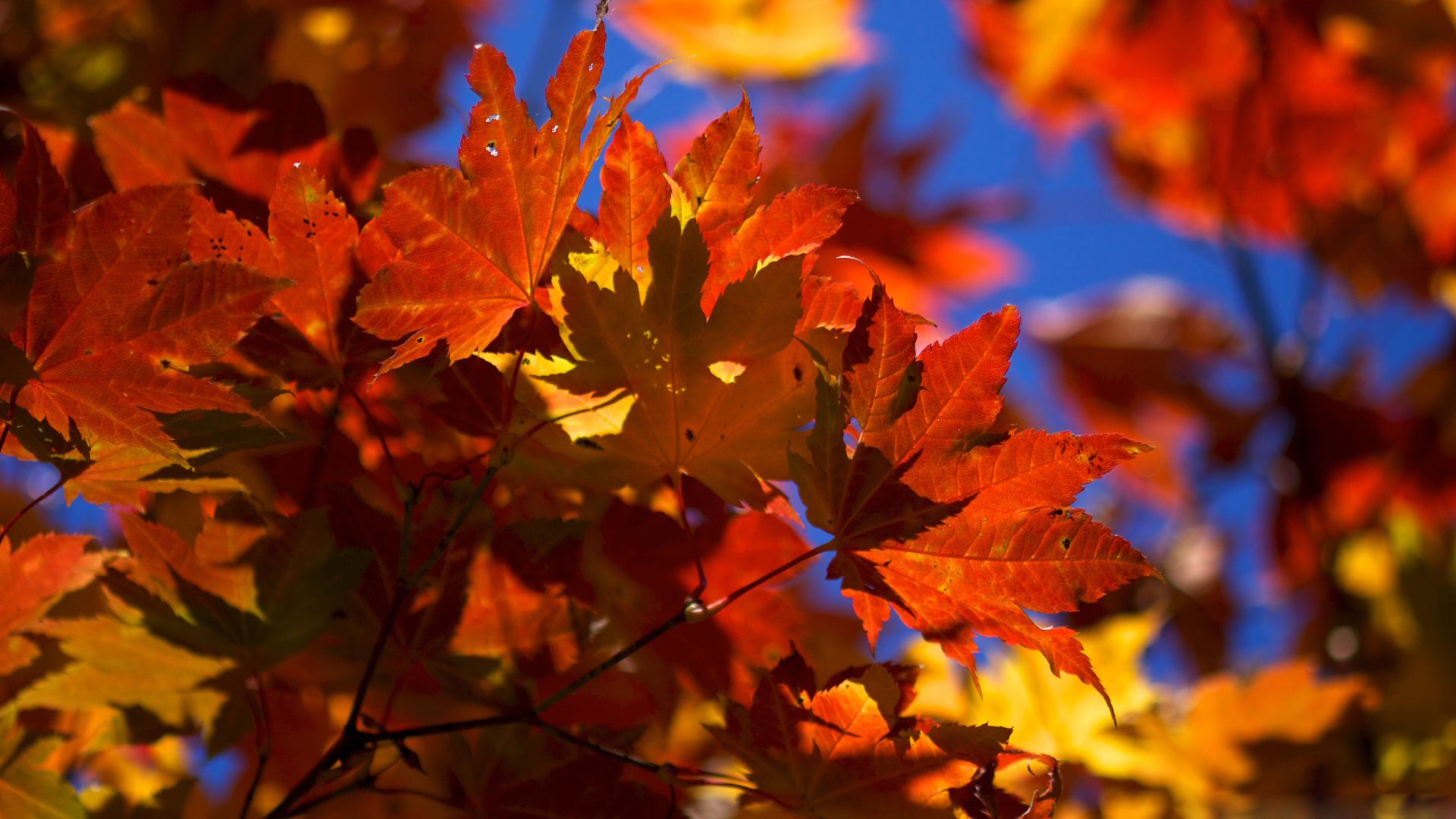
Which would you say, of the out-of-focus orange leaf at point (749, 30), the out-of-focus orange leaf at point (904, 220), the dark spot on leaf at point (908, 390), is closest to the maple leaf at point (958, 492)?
the dark spot on leaf at point (908, 390)

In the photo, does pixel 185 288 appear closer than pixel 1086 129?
Yes

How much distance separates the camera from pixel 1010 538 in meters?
0.39

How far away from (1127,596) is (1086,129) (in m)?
1.14

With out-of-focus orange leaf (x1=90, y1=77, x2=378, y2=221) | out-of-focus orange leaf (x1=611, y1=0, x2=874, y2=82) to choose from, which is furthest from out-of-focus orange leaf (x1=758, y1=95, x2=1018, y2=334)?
out-of-focus orange leaf (x1=90, y1=77, x2=378, y2=221)

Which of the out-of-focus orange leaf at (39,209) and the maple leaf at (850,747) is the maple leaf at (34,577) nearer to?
the out-of-focus orange leaf at (39,209)

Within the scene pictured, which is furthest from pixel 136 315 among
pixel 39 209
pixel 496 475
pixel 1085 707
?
pixel 1085 707

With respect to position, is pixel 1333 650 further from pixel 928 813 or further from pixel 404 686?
pixel 404 686

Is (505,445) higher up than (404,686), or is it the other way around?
(505,445)

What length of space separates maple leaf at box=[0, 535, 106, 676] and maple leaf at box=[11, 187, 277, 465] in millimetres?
119

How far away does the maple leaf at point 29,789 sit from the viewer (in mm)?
462

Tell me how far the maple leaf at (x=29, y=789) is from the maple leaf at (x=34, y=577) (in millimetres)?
44

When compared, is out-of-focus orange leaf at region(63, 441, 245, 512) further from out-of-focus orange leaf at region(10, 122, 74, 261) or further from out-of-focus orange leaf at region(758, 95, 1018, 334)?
out-of-focus orange leaf at region(758, 95, 1018, 334)

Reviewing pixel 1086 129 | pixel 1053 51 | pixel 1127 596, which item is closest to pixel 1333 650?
pixel 1127 596

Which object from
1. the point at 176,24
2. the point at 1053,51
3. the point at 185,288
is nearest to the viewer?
the point at 185,288
